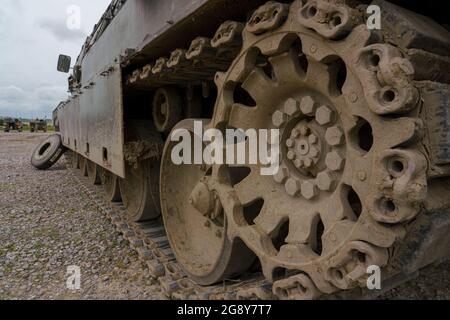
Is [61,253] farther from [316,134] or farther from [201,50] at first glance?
[316,134]

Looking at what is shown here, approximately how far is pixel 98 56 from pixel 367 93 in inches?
133

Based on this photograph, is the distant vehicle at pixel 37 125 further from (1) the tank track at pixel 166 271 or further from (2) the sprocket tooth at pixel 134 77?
(2) the sprocket tooth at pixel 134 77

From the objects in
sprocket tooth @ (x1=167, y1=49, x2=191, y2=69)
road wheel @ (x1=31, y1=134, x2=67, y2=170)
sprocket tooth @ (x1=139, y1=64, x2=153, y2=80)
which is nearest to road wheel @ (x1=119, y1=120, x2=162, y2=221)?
sprocket tooth @ (x1=139, y1=64, x2=153, y2=80)

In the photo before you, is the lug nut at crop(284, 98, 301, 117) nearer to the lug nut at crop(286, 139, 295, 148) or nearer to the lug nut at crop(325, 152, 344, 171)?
the lug nut at crop(286, 139, 295, 148)

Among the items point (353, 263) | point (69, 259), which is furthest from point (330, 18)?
point (69, 259)

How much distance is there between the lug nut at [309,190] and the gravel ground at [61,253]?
1288 mm

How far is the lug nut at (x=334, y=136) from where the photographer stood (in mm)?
1301

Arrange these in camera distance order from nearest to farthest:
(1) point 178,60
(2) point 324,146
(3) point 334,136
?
(3) point 334,136 < (2) point 324,146 < (1) point 178,60

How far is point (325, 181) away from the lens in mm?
1353

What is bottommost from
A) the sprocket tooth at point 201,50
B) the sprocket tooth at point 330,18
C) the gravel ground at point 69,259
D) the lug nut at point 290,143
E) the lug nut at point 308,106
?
the gravel ground at point 69,259

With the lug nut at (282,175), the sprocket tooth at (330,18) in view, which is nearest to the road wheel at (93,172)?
the lug nut at (282,175)

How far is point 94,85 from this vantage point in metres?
3.78

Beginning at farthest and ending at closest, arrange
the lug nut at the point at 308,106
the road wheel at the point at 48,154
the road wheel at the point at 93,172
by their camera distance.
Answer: the road wheel at the point at 48,154 → the road wheel at the point at 93,172 → the lug nut at the point at 308,106

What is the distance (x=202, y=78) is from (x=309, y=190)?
1.24 meters
